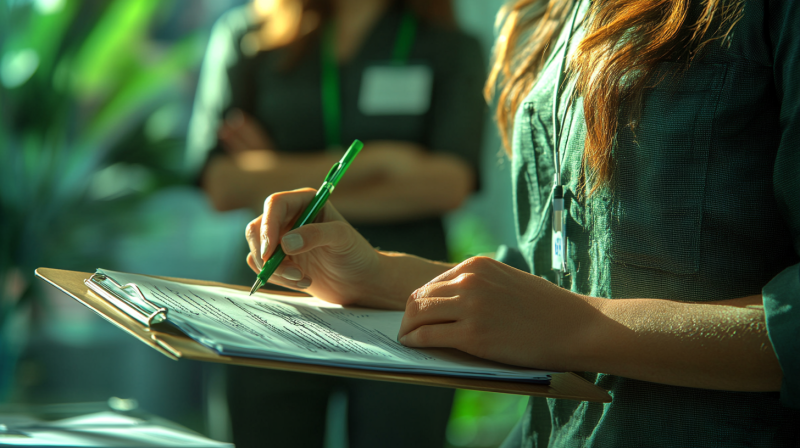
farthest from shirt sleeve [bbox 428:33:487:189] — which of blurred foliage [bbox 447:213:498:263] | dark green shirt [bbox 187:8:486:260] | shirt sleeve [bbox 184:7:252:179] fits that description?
blurred foliage [bbox 447:213:498:263]

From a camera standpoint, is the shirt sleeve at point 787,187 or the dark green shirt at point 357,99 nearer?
the shirt sleeve at point 787,187

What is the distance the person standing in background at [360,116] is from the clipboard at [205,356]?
2.77ft

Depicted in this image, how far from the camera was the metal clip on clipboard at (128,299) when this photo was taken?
47 cm

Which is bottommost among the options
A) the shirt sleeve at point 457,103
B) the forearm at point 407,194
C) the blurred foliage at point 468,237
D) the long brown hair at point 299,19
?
the blurred foliage at point 468,237

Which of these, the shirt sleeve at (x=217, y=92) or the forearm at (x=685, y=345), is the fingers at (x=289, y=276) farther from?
the shirt sleeve at (x=217, y=92)

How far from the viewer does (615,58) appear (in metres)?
0.58

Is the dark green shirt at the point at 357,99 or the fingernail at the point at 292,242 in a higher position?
the dark green shirt at the point at 357,99

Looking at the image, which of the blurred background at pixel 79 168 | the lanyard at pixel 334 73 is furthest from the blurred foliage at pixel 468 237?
the lanyard at pixel 334 73

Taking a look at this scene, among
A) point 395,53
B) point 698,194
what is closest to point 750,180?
point 698,194

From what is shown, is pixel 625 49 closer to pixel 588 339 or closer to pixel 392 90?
pixel 588 339

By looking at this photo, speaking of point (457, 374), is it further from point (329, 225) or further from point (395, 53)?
point (395, 53)

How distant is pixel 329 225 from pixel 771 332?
1.49ft

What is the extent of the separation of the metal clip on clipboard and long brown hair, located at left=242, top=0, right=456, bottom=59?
0.97 metres

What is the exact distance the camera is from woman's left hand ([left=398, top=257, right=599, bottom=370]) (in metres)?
0.53
